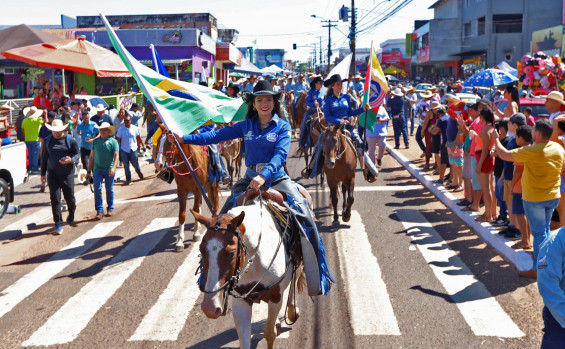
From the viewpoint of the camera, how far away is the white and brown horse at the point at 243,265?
169 inches

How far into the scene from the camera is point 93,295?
7.70m

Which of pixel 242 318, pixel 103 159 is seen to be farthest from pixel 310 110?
pixel 242 318

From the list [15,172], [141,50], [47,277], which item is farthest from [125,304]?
[141,50]

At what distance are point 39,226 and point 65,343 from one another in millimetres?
6312

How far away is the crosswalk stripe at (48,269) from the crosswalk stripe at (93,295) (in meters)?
0.77

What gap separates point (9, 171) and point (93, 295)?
6.24 meters

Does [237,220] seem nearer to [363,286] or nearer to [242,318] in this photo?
[242,318]

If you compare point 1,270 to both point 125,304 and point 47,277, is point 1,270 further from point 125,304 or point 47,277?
point 125,304

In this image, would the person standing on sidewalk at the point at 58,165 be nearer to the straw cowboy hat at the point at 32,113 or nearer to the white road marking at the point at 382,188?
the straw cowboy hat at the point at 32,113

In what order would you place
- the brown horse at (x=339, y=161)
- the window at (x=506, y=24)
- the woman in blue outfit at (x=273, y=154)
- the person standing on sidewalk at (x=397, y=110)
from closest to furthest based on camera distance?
1. the woman in blue outfit at (x=273, y=154)
2. the brown horse at (x=339, y=161)
3. the person standing on sidewalk at (x=397, y=110)
4. the window at (x=506, y=24)

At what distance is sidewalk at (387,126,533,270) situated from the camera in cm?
826

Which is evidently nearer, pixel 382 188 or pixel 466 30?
pixel 382 188

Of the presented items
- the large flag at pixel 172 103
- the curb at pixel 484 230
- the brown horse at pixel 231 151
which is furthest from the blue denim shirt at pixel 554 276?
the brown horse at pixel 231 151

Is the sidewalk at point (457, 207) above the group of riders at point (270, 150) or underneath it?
underneath
